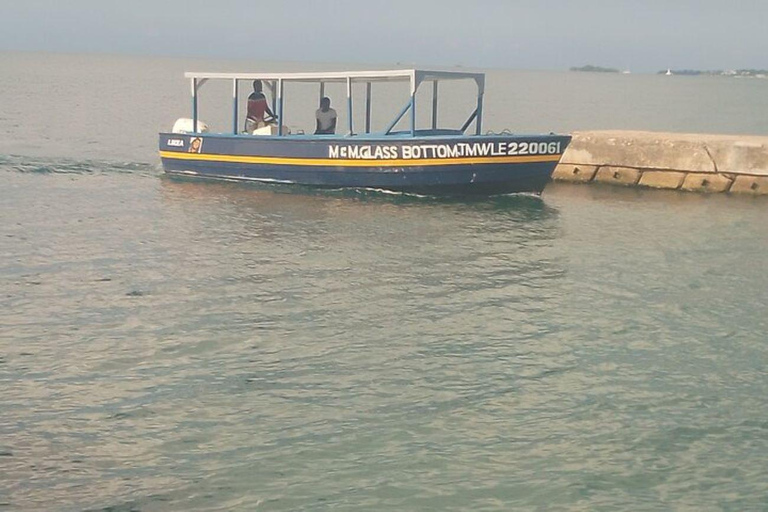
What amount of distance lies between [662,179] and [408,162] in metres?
6.50

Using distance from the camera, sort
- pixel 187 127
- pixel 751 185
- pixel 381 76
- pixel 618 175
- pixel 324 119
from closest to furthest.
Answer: pixel 381 76, pixel 324 119, pixel 751 185, pixel 618 175, pixel 187 127

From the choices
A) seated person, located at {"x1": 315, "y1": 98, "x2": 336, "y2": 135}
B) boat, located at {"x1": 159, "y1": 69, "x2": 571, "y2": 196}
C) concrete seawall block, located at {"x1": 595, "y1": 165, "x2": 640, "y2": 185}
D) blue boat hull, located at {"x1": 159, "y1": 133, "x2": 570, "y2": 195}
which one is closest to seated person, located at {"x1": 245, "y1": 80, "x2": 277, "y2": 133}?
A: boat, located at {"x1": 159, "y1": 69, "x2": 571, "y2": 196}

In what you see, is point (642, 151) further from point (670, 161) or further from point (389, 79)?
point (389, 79)

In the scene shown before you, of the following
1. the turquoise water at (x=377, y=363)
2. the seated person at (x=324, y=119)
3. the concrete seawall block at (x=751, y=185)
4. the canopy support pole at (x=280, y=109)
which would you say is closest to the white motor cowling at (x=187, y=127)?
the canopy support pole at (x=280, y=109)

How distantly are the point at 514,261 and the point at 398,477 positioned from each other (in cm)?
747

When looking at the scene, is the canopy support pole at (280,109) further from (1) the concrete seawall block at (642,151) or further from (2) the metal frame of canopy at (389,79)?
(1) the concrete seawall block at (642,151)

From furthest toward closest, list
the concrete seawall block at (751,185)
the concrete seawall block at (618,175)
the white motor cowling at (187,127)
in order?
1. the white motor cowling at (187,127)
2. the concrete seawall block at (618,175)
3. the concrete seawall block at (751,185)

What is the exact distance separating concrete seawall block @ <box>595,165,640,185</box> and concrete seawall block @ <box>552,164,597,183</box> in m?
0.17

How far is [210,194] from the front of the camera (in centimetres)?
1967

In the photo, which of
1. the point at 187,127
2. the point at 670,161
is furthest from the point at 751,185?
the point at 187,127

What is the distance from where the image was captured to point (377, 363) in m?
8.89

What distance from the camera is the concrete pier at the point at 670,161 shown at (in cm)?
2041

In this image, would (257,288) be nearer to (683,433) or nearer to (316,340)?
(316,340)

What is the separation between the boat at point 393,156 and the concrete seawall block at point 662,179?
3875 mm
